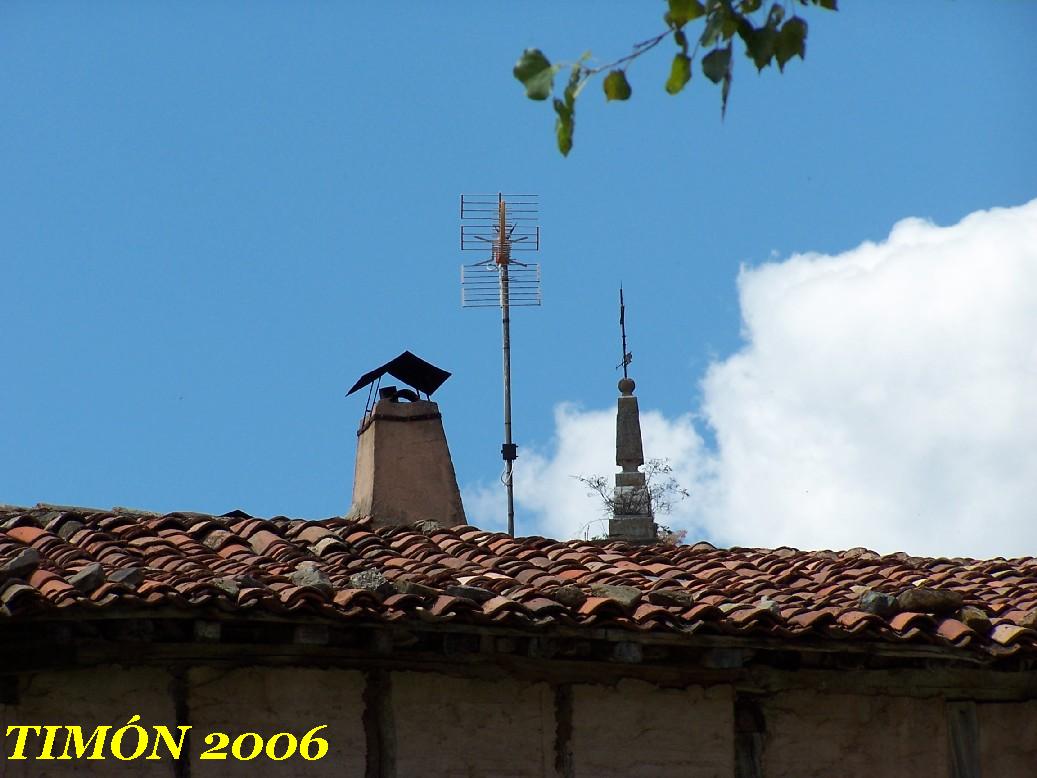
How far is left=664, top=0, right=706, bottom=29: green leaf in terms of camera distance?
451 cm

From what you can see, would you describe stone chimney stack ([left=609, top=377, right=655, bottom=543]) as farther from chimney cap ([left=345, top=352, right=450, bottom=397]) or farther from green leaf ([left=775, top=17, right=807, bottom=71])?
green leaf ([left=775, top=17, right=807, bottom=71])

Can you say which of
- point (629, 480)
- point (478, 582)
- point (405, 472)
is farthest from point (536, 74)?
point (629, 480)

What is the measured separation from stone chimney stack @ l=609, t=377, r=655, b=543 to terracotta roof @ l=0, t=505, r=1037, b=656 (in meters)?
6.01

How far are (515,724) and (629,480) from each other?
919cm

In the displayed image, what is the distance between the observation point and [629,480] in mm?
17250

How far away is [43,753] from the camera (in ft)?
24.0

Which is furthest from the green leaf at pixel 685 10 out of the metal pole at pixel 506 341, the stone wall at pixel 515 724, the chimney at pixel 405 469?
the metal pole at pixel 506 341

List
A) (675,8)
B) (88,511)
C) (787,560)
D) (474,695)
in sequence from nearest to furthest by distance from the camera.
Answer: (675,8) < (474,695) < (88,511) < (787,560)

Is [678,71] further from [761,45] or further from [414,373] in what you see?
[414,373]

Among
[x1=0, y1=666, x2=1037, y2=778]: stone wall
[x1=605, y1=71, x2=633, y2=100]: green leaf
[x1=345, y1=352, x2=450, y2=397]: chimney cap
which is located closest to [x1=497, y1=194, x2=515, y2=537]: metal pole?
[x1=345, y1=352, x2=450, y2=397]: chimney cap

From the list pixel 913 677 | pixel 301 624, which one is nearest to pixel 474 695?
pixel 301 624

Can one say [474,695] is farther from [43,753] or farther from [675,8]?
[675,8]

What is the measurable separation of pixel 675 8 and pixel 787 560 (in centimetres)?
647

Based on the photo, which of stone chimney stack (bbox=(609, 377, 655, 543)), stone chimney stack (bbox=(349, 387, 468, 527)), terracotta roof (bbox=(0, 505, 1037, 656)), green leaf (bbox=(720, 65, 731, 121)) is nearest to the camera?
green leaf (bbox=(720, 65, 731, 121))
